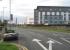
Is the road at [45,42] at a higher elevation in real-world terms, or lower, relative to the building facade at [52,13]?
lower

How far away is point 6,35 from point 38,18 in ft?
424

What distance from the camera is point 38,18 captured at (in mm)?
161000

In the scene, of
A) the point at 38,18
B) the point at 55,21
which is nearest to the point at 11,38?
the point at 55,21

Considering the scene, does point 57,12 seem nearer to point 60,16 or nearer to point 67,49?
point 60,16

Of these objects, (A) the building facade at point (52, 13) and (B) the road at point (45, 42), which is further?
(A) the building facade at point (52, 13)

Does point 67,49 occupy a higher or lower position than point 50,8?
lower

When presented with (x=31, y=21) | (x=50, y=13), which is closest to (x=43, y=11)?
(x=50, y=13)

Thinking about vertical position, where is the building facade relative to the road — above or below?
above

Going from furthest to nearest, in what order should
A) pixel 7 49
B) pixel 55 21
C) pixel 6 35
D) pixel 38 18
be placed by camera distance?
pixel 38 18 < pixel 55 21 < pixel 6 35 < pixel 7 49

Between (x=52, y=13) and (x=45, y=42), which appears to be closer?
(x=45, y=42)

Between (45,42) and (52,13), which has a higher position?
(52,13)

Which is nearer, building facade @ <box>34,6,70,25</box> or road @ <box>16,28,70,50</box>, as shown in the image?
road @ <box>16,28,70,50</box>

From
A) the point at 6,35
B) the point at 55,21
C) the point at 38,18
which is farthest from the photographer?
the point at 38,18

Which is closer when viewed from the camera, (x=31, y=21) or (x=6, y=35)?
(x=6, y=35)
